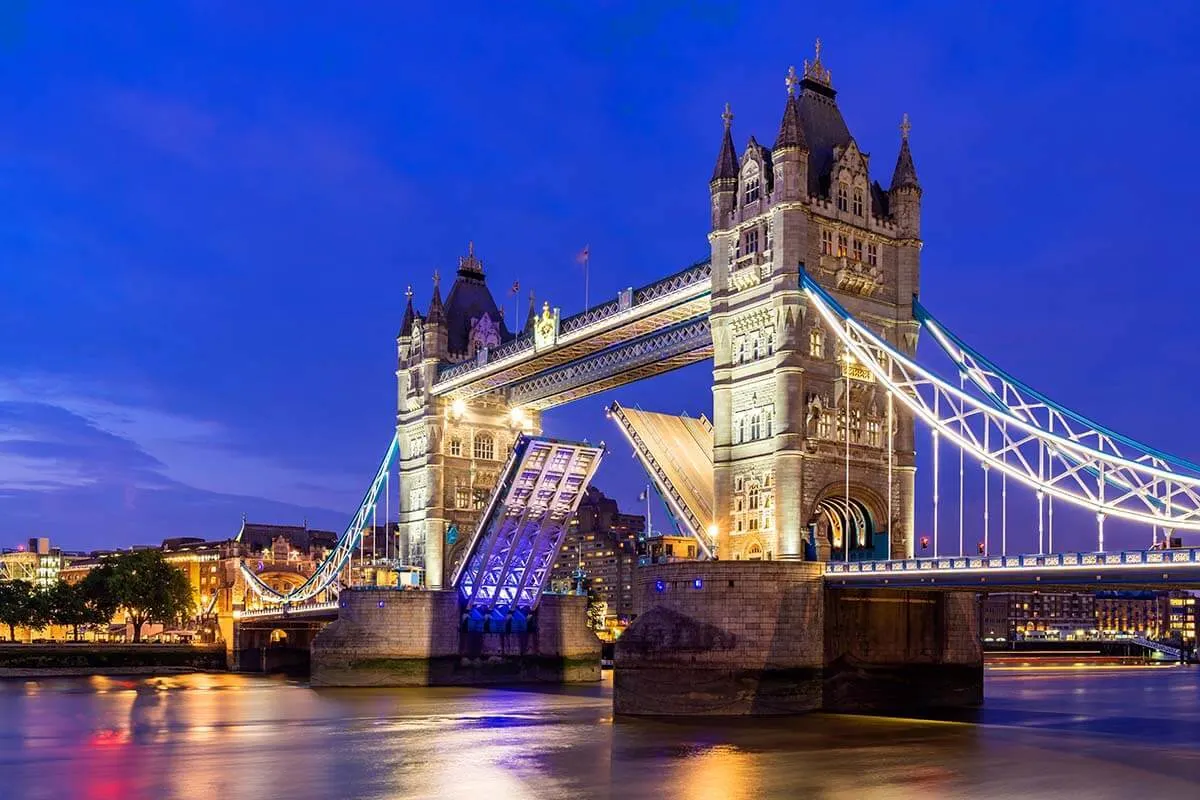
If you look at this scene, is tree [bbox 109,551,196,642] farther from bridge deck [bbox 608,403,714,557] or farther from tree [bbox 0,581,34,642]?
bridge deck [bbox 608,403,714,557]

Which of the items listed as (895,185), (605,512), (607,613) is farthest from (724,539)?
(605,512)

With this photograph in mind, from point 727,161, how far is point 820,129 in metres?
3.17

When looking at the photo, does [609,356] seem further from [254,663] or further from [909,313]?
[254,663]

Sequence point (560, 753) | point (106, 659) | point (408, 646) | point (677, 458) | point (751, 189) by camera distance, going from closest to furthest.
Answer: point (560, 753) → point (751, 189) → point (677, 458) → point (408, 646) → point (106, 659)

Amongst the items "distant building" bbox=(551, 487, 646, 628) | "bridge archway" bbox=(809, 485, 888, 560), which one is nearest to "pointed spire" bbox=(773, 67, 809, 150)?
"bridge archway" bbox=(809, 485, 888, 560)

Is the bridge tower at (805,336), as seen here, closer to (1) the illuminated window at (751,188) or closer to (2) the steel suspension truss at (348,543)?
(1) the illuminated window at (751,188)

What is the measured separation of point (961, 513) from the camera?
3634 centimetres

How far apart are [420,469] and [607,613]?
73.8m

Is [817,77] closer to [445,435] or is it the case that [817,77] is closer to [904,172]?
[904,172]

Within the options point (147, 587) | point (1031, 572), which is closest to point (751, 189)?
point (1031, 572)

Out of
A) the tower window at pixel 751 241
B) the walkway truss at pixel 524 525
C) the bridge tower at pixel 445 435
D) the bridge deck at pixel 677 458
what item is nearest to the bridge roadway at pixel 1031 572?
the bridge deck at pixel 677 458

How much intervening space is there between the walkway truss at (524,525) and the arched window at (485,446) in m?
7.80

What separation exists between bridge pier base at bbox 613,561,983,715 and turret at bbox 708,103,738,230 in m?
11.9

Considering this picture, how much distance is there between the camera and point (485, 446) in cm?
6588
